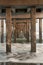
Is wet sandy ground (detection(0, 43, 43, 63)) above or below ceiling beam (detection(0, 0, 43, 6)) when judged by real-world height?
below

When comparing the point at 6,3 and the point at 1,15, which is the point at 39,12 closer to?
the point at 1,15

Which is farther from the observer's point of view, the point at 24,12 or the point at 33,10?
the point at 24,12

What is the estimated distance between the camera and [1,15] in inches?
508

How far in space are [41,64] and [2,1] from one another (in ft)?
9.29

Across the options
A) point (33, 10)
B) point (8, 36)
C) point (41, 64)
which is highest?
point (33, 10)

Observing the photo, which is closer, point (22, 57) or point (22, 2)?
point (22, 2)

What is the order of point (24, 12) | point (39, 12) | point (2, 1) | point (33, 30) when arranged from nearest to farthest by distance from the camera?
1. point (2, 1)
2. point (33, 30)
3. point (39, 12)
4. point (24, 12)

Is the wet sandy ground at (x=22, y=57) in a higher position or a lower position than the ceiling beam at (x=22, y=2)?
lower

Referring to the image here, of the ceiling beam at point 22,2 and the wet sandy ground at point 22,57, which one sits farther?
the ceiling beam at point 22,2

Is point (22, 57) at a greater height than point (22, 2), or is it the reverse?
point (22, 2)

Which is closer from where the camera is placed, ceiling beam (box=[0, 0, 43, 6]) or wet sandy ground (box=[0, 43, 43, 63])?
wet sandy ground (box=[0, 43, 43, 63])

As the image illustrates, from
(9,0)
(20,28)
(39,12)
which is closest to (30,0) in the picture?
(9,0)

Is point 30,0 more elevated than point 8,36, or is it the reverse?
point 30,0

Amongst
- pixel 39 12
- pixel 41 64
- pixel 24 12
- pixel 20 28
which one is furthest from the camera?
pixel 20 28
